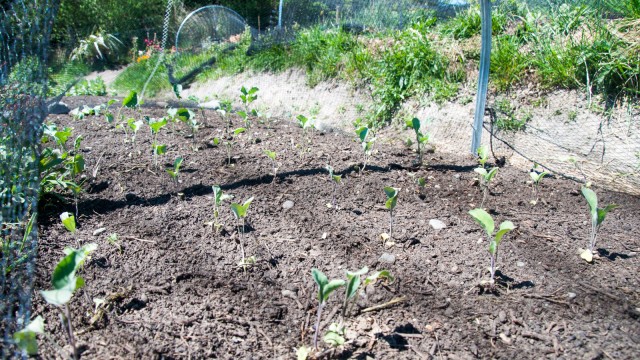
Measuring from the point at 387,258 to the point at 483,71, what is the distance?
1515 mm

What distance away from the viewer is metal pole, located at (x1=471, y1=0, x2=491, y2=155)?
101 inches

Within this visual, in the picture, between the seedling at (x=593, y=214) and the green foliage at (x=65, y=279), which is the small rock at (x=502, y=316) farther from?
the green foliage at (x=65, y=279)

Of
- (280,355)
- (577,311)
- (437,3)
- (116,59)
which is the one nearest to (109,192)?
(280,355)

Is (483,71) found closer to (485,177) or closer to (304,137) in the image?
(485,177)

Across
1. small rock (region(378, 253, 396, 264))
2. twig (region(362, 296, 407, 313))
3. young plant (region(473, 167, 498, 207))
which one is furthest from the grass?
twig (region(362, 296, 407, 313))

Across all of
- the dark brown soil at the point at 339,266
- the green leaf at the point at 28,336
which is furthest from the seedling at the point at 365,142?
the green leaf at the point at 28,336

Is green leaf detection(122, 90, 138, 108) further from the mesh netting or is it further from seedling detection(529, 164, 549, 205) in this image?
seedling detection(529, 164, 549, 205)

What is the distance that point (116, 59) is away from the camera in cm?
928

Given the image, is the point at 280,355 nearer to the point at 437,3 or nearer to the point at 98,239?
the point at 98,239

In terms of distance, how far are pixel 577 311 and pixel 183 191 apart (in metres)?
1.67

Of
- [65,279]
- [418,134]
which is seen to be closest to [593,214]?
[418,134]

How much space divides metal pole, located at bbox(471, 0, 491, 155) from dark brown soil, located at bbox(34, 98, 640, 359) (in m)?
0.33

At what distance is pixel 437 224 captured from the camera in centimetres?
197

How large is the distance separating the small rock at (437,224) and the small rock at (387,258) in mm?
316
